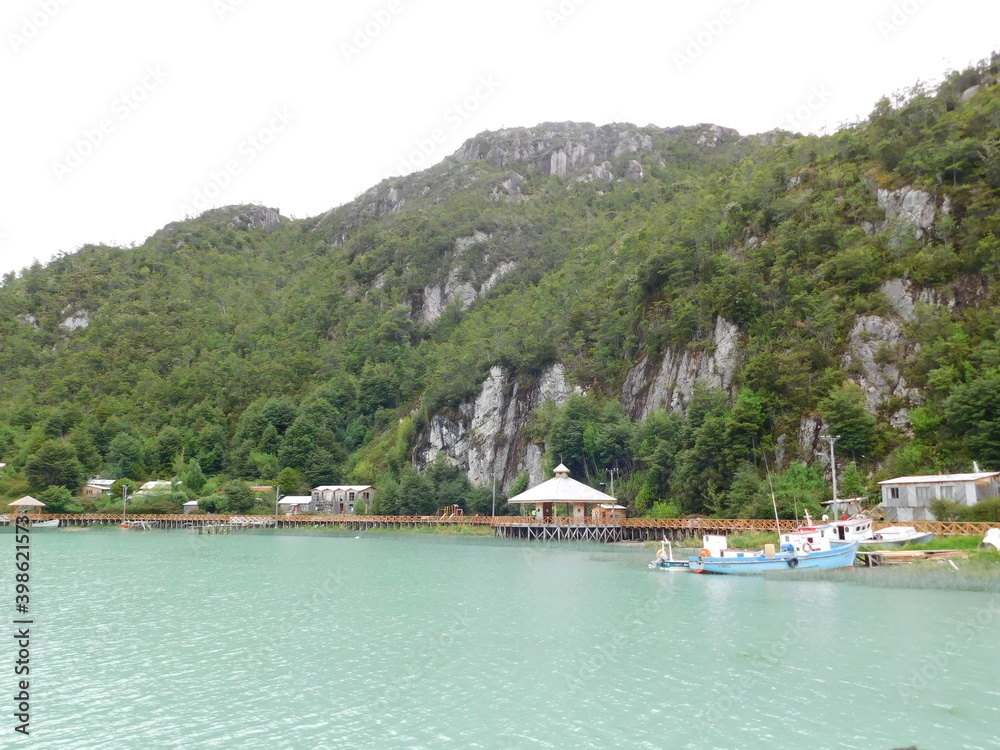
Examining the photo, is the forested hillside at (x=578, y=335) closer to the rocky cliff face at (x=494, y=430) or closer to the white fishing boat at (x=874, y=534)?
the rocky cliff face at (x=494, y=430)

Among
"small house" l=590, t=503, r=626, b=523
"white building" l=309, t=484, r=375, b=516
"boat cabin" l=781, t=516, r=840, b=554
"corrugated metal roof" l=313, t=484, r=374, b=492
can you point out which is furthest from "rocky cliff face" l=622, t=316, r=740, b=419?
"corrugated metal roof" l=313, t=484, r=374, b=492

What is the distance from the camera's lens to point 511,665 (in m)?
17.0

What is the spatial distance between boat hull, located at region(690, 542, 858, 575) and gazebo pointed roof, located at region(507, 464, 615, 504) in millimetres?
23133

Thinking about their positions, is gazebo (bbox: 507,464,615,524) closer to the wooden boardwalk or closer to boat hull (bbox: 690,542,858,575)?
the wooden boardwalk

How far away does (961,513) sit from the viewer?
34.6m

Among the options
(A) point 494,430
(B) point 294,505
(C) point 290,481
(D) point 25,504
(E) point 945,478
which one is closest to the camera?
(E) point 945,478

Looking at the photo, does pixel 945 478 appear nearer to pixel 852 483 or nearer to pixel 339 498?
pixel 852 483

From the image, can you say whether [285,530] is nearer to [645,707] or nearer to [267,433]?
[267,433]

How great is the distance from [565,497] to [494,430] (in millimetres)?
24816

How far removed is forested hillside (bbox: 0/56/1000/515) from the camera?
1943 inches

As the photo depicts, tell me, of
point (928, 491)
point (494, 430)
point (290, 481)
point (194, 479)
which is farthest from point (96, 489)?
point (928, 491)

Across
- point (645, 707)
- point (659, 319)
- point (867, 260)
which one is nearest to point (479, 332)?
point (659, 319)

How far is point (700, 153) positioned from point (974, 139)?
12002 centimetres

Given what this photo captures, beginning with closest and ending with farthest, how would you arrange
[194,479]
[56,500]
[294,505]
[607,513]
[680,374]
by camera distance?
[607,513] → [680,374] → [56,500] → [294,505] → [194,479]
